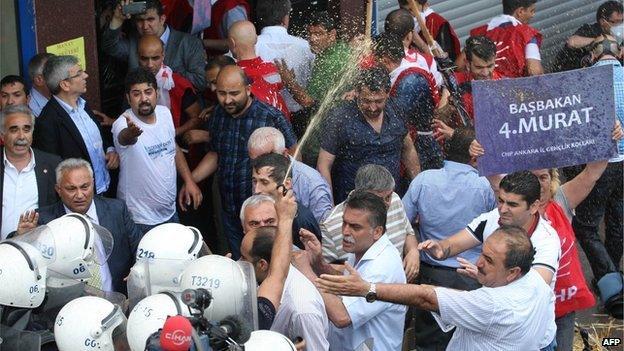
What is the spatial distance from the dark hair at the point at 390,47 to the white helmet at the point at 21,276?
429cm

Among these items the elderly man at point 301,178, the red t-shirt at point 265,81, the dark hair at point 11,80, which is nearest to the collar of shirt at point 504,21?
the red t-shirt at point 265,81

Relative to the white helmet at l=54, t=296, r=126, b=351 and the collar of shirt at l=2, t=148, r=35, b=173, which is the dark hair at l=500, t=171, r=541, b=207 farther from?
the collar of shirt at l=2, t=148, r=35, b=173

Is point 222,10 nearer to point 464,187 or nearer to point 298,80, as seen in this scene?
point 298,80

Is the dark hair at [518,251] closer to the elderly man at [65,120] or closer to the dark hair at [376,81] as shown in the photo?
the dark hair at [376,81]

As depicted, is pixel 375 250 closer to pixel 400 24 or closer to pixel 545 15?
pixel 400 24

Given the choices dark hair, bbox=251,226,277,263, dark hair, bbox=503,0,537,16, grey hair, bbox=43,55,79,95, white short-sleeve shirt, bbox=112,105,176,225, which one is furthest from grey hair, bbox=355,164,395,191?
dark hair, bbox=503,0,537,16

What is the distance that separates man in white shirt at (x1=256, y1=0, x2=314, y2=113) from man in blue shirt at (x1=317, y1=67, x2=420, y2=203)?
1.00m

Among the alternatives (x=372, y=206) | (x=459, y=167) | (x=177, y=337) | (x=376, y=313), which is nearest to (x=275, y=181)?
(x=372, y=206)

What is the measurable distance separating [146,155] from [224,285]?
133 inches

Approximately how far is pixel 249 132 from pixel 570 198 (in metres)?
2.27

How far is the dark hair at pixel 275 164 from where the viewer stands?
9.02 m

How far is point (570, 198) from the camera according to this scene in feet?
31.5

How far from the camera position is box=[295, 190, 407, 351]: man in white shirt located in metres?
7.82

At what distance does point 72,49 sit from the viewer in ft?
35.4
